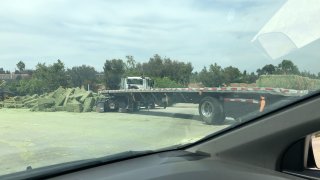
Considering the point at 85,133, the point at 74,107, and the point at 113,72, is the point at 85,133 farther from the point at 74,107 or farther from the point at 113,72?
the point at 113,72

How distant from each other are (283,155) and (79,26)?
1.36 meters

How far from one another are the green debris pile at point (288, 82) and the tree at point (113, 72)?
0.87m

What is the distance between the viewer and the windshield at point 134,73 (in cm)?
304

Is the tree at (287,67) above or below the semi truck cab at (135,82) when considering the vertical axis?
above

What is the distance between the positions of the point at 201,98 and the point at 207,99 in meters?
0.04

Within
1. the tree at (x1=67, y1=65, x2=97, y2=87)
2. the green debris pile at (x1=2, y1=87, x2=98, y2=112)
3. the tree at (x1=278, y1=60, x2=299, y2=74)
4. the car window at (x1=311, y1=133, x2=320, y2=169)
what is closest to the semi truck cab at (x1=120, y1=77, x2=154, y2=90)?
the green debris pile at (x1=2, y1=87, x2=98, y2=112)

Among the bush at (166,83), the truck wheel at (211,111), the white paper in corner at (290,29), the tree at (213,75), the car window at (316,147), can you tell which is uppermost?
the white paper in corner at (290,29)

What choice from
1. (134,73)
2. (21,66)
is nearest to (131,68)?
(134,73)

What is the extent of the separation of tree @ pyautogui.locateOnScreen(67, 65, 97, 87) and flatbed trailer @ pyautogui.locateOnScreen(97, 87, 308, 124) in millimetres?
231

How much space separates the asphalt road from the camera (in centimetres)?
309

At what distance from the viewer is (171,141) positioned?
3.72 m

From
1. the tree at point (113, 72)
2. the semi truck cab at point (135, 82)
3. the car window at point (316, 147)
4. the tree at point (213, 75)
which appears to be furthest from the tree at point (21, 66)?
the car window at point (316, 147)

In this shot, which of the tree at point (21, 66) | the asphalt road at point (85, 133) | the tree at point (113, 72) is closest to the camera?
the tree at point (21, 66)

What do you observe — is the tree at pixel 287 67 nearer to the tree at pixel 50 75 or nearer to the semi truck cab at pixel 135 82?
the semi truck cab at pixel 135 82
